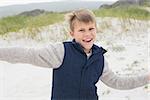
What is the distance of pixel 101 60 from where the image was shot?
4.57 ft

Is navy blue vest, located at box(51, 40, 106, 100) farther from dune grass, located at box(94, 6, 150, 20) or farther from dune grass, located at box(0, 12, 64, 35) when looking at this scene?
dune grass, located at box(94, 6, 150, 20)

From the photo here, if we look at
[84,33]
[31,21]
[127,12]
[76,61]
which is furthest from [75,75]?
[127,12]

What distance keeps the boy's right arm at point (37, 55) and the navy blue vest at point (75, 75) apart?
0.03 meters

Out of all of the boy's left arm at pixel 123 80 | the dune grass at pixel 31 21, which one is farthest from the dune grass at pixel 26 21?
the boy's left arm at pixel 123 80

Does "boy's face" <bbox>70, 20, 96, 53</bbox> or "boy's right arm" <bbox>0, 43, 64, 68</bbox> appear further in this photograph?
"boy's face" <bbox>70, 20, 96, 53</bbox>

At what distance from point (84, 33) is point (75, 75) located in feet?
0.53

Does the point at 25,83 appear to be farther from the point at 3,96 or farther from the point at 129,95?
the point at 129,95

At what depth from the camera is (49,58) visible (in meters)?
1.30

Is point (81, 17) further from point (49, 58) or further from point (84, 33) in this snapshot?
point (49, 58)

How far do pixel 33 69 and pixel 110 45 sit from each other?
0.57m

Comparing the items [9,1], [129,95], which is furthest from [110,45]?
[9,1]

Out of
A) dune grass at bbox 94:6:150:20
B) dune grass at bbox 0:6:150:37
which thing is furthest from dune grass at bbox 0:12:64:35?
dune grass at bbox 94:6:150:20

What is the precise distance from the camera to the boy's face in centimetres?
134

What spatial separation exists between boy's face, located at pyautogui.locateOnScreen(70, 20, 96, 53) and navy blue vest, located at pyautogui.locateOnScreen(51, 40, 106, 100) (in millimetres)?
22
